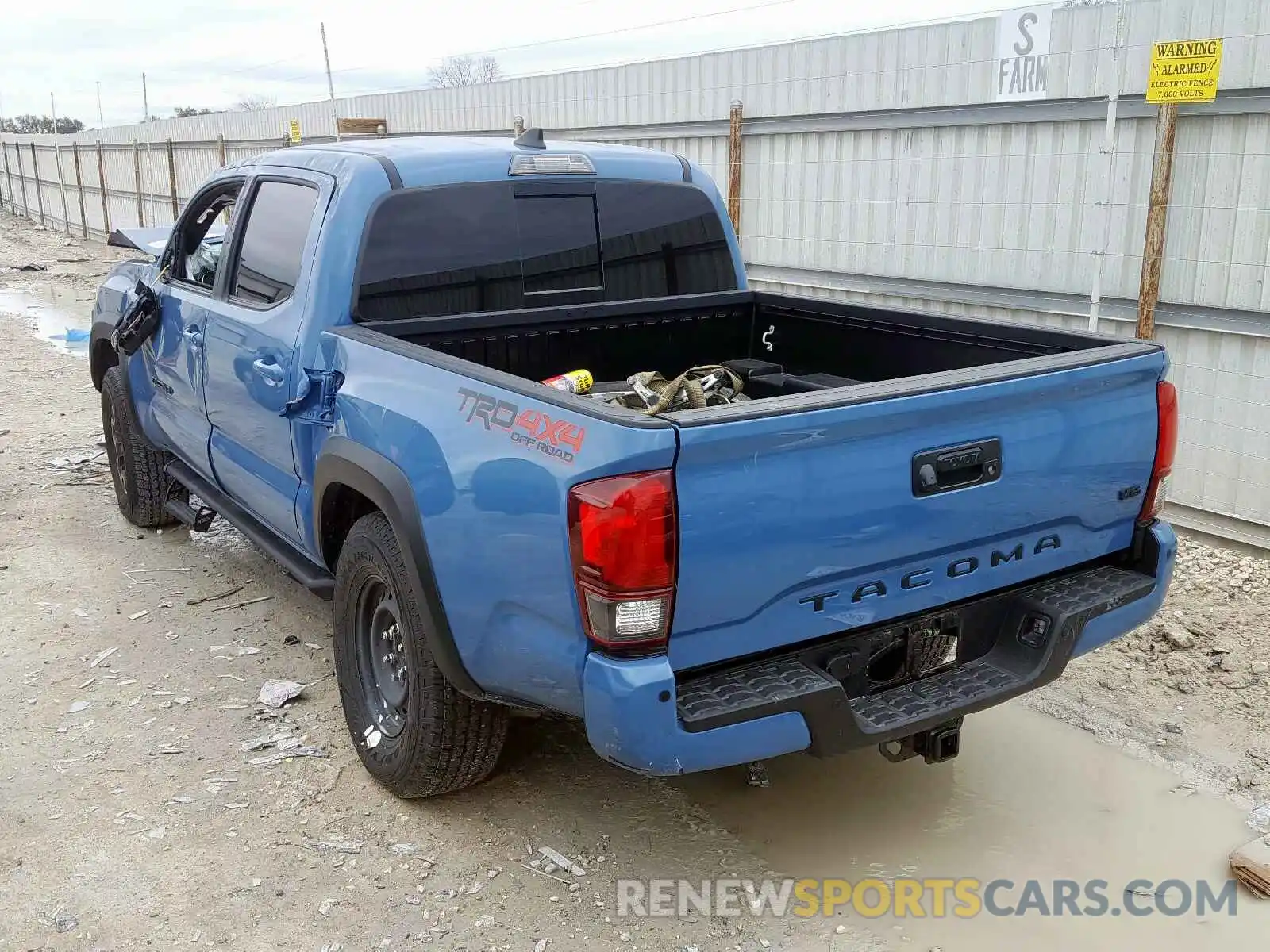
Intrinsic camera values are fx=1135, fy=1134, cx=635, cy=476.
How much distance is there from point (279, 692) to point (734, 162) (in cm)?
621

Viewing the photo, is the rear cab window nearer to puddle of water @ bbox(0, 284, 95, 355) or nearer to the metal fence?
the metal fence

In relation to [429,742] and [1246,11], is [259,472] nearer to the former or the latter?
[429,742]

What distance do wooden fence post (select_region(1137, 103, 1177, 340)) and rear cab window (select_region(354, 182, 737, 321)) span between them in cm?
276

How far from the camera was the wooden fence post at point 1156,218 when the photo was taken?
608 cm

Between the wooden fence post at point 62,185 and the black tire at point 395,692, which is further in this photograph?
the wooden fence post at point 62,185

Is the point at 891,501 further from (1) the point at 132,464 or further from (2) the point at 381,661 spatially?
(1) the point at 132,464

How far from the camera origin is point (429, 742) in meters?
3.42

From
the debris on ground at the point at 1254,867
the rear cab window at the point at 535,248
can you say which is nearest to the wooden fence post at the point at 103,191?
the rear cab window at the point at 535,248

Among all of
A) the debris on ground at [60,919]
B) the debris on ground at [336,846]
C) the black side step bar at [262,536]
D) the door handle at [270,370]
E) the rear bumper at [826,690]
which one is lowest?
the debris on ground at [60,919]

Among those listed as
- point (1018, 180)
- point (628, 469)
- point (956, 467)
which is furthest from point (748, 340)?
point (1018, 180)

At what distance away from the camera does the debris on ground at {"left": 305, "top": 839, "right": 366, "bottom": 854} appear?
3455 millimetres

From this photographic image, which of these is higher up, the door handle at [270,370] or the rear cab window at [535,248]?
the rear cab window at [535,248]

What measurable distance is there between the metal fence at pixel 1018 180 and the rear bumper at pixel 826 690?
3224 millimetres

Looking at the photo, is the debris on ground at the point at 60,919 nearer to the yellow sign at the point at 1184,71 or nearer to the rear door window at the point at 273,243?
the rear door window at the point at 273,243
